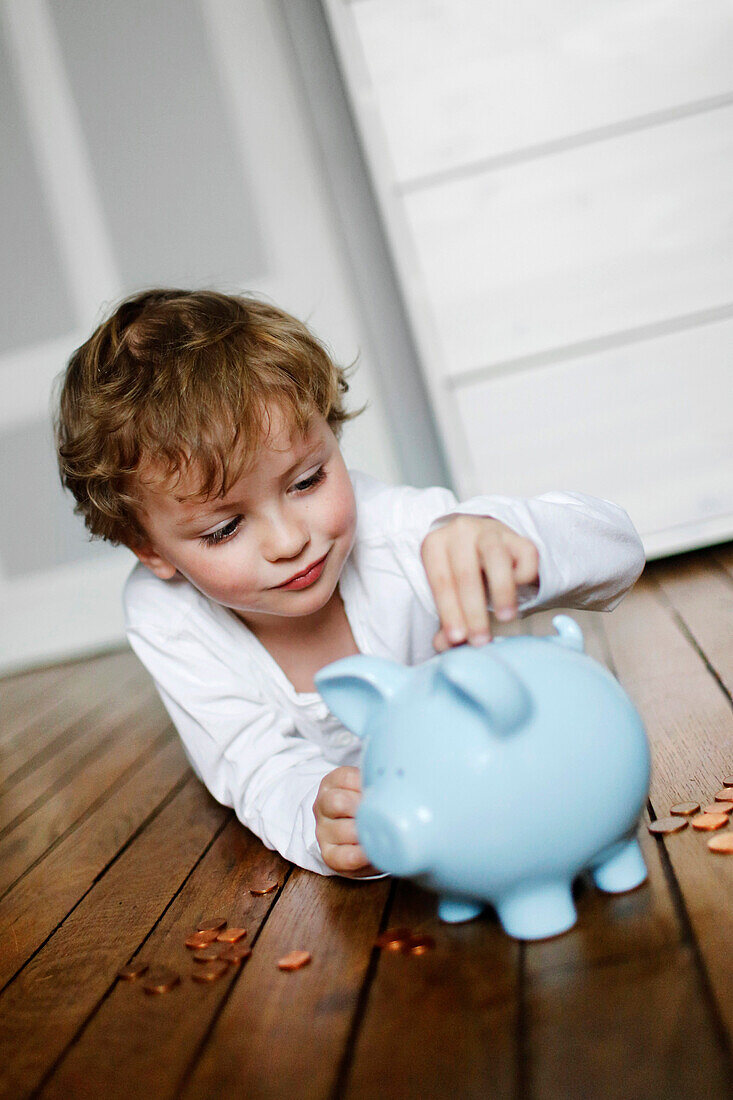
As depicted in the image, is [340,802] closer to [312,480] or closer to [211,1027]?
[211,1027]

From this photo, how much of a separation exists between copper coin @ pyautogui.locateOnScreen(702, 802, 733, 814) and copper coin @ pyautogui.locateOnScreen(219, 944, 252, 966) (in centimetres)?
38

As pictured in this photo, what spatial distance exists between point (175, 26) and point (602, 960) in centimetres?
254

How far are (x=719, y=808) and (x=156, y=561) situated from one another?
0.66 m

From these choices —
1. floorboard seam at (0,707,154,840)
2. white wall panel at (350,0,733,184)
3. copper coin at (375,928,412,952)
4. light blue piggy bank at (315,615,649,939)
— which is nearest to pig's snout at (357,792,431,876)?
light blue piggy bank at (315,615,649,939)

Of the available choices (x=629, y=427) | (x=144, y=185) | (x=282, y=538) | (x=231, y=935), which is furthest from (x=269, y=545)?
(x=144, y=185)

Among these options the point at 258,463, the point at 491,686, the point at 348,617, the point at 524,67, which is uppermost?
the point at 524,67

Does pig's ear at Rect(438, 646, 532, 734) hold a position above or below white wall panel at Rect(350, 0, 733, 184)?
below

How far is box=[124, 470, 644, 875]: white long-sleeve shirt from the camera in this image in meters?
0.99

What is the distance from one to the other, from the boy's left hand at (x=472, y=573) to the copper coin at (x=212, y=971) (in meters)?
0.29

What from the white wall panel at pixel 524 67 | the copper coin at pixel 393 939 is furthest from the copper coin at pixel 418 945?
the white wall panel at pixel 524 67

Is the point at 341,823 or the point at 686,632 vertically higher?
the point at 341,823

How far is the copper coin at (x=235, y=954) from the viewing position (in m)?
0.81

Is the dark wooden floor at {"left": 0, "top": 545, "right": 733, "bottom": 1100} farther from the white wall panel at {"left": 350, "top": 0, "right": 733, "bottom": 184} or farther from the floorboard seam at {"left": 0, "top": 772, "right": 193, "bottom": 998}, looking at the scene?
the white wall panel at {"left": 350, "top": 0, "right": 733, "bottom": 184}

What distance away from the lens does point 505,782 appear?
0.67 metres
